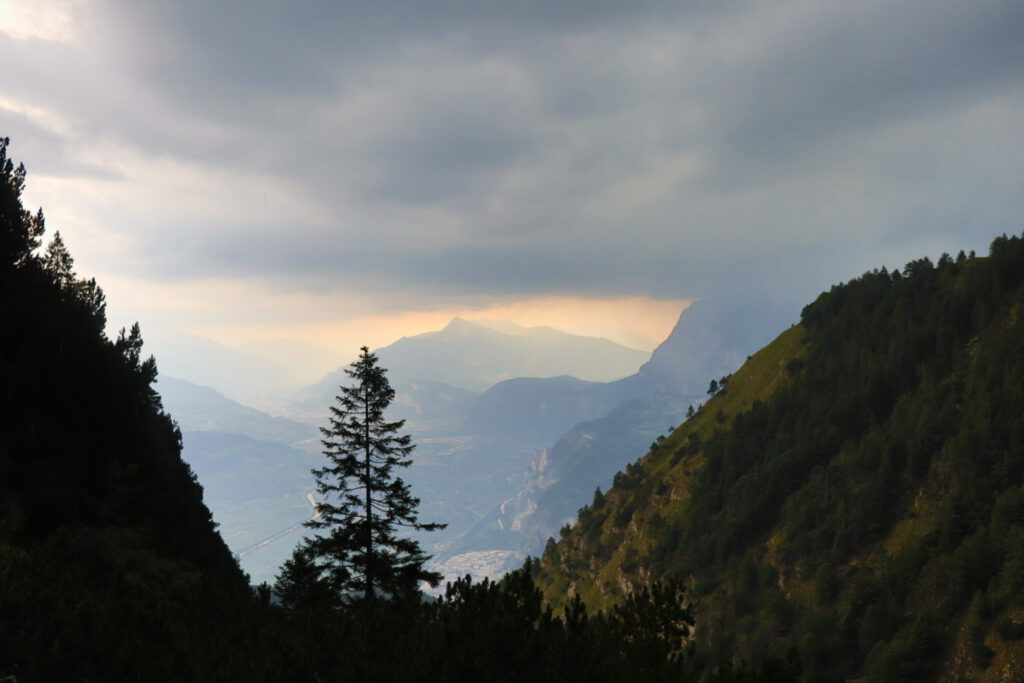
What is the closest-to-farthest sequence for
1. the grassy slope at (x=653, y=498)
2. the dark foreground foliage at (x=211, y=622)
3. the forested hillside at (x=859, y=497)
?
the dark foreground foliage at (x=211, y=622)
the forested hillside at (x=859, y=497)
the grassy slope at (x=653, y=498)

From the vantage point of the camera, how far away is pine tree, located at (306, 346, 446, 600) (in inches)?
1045

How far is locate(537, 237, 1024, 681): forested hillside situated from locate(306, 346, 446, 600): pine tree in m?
43.0

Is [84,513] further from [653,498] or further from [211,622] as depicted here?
[653,498]

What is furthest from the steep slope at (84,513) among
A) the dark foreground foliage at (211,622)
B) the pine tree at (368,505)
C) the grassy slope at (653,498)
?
the grassy slope at (653,498)

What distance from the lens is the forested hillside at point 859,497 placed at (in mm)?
90000

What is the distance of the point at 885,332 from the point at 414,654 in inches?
6986

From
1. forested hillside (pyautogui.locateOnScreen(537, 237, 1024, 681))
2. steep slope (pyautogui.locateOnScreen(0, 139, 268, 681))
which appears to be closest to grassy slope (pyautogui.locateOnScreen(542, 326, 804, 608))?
forested hillside (pyautogui.locateOnScreen(537, 237, 1024, 681))

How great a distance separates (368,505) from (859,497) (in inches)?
4814

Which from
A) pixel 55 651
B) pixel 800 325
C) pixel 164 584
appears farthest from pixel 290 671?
pixel 800 325

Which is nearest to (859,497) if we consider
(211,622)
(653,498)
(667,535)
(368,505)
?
(667,535)

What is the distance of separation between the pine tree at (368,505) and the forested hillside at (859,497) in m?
43.0

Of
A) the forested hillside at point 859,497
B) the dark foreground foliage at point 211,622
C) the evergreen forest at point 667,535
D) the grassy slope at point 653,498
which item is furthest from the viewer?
the grassy slope at point 653,498

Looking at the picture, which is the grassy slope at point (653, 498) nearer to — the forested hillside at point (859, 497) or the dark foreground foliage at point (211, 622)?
the forested hillside at point (859, 497)

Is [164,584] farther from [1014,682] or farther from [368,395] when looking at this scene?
[1014,682]
